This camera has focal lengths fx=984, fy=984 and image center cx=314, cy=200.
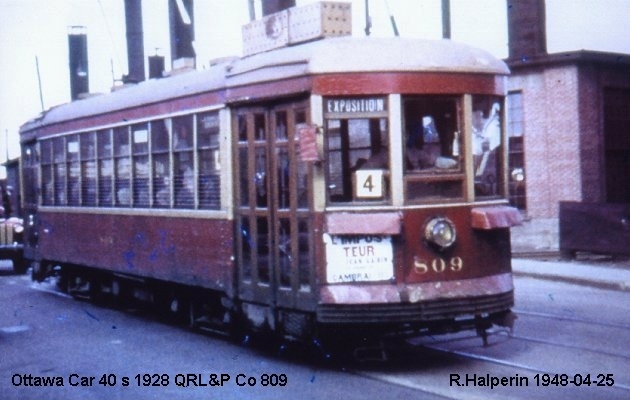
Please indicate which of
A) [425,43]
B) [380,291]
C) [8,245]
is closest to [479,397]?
[380,291]

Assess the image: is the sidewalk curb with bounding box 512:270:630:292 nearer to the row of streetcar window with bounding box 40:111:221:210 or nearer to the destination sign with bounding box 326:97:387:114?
the row of streetcar window with bounding box 40:111:221:210

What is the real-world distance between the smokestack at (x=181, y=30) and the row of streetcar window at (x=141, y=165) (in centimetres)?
1558

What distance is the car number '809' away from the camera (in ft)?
29.3

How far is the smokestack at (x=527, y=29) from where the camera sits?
26438 mm

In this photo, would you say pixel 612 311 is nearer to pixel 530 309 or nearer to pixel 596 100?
pixel 530 309

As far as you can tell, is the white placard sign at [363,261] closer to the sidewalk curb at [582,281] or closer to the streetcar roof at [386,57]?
the streetcar roof at [386,57]

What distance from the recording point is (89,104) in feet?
48.8

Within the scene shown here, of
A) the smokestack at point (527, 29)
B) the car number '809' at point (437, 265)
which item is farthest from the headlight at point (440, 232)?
the smokestack at point (527, 29)

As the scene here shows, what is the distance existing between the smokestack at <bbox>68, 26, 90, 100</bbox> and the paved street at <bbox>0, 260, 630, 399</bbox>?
107 feet

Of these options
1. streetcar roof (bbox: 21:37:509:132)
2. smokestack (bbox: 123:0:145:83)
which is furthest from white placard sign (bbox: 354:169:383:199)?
smokestack (bbox: 123:0:145:83)

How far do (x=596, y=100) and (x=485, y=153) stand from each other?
1690 centimetres

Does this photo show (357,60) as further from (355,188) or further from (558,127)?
(558,127)

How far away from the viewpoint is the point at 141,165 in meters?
12.8

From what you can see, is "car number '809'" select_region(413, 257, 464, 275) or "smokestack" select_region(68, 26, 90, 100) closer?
"car number '809'" select_region(413, 257, 464, 275)
